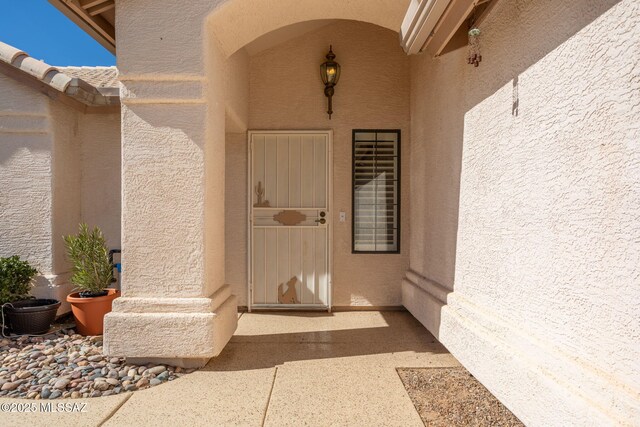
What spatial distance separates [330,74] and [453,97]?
216 cm

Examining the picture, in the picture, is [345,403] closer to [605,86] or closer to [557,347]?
[557,347]

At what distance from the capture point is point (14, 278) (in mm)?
4793

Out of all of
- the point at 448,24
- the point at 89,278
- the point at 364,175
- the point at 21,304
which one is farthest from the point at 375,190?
the point at 21,304

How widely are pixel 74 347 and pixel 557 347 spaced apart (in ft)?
14.0

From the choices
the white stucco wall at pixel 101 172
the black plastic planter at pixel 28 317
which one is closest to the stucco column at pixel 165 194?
the black plastic planter at pixel 28 317

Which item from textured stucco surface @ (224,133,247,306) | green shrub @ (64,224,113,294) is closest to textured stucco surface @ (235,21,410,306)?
textured stucco surface @ (224,133,247,306)

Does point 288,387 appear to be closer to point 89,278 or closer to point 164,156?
point 164,156

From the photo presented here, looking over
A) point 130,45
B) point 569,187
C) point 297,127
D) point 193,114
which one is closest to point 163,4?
point 130,45

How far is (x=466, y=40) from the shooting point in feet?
12.1

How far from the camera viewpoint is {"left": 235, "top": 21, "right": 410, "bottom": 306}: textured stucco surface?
234 inches

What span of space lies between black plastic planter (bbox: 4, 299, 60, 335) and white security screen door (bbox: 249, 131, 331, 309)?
2423 mm

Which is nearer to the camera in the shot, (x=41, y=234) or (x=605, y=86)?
(x=605, y=86)

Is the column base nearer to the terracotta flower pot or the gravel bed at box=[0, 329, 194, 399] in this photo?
the gravel bed at box=[0, 329, 194, 399]

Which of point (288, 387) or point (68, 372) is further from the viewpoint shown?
point (68, 372)
